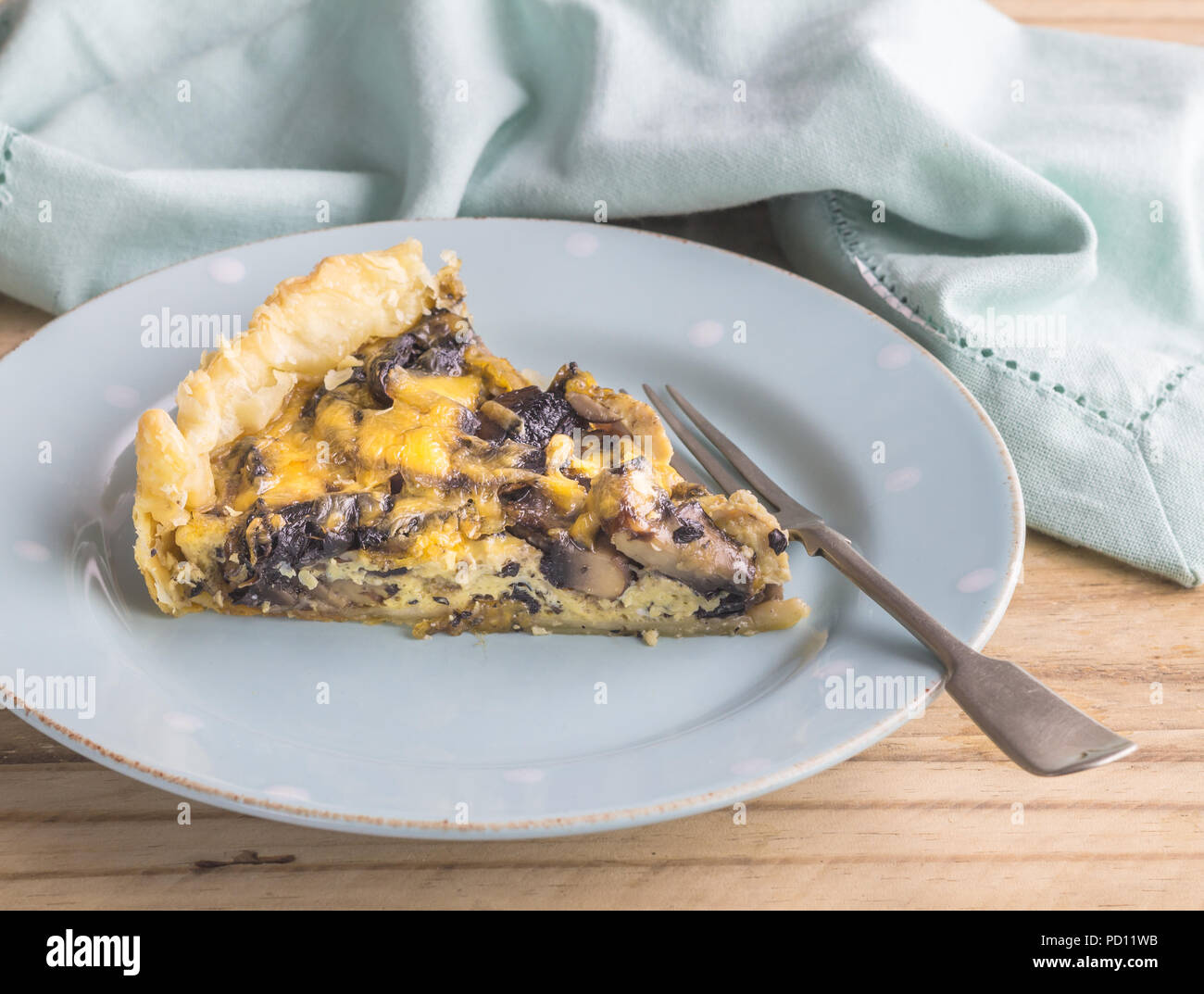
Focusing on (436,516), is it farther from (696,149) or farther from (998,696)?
(696,149)

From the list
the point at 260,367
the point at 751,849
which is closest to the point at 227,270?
the point at 260,367

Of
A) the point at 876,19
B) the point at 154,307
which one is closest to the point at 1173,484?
the point at 876,19

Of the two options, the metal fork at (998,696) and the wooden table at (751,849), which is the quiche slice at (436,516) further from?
the wooden table at (751,849)

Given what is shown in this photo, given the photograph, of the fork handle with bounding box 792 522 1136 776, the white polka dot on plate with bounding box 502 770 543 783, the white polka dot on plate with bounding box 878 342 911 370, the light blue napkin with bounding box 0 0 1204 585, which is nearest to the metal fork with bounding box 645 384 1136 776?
the fork handle with bounding box 792 522 1136 776

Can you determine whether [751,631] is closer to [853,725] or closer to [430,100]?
[853,725]

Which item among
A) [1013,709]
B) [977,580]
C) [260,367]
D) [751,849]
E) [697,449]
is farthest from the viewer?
[697,449]

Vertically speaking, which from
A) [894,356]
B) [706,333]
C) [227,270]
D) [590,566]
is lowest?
[590,566]

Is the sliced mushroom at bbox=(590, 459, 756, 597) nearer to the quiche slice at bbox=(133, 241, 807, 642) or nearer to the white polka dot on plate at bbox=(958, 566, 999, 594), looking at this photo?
the quiche slice at bbox=(133, 241, 807, 642)
